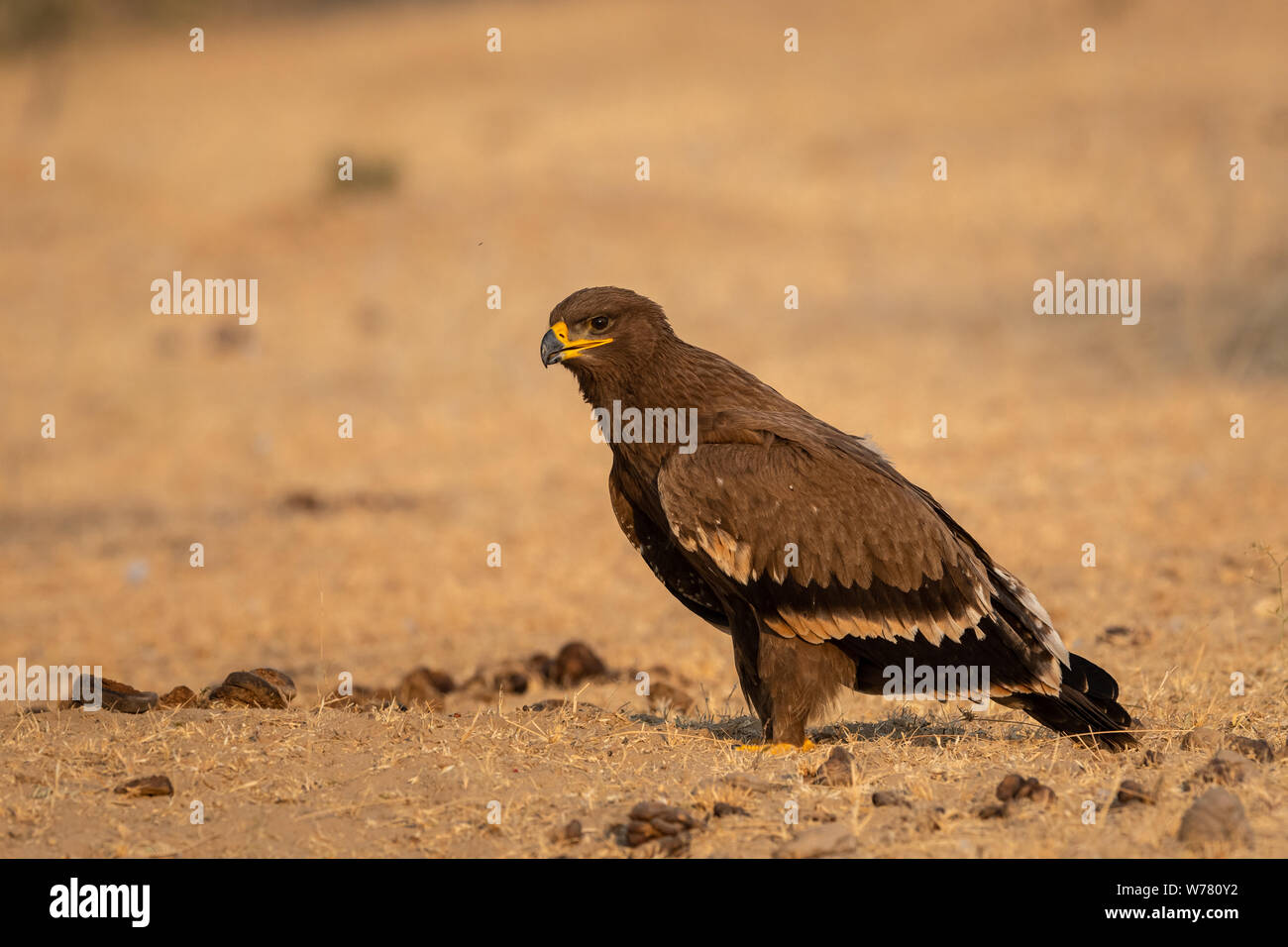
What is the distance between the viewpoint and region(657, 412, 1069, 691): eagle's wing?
20.1 ft

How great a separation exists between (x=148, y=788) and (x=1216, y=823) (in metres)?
3.74

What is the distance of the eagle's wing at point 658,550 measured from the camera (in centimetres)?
678

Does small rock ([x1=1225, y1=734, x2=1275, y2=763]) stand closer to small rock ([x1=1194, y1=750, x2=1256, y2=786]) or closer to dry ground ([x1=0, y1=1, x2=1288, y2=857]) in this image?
dry ground ([x1=0, y1=1, x2=1288, y2=857])

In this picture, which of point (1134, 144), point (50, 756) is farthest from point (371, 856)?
point (1134, 144)

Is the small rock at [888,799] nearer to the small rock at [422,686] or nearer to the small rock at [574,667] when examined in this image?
the small rock at [422,686]

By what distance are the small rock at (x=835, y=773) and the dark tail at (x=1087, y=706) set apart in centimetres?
94

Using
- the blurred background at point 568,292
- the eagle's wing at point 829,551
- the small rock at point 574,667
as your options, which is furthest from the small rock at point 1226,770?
the small rock at point 574,667

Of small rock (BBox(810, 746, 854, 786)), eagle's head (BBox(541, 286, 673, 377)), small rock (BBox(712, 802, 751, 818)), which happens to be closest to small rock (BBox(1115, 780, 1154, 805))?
small rock (BBox(810, 746, 854, 786))

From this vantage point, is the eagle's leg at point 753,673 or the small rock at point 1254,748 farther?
the eagle's leg at point 753,673

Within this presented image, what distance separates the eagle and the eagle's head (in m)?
0.21

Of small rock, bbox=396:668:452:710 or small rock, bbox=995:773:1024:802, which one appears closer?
small rock, bbox=995:773:1024:802

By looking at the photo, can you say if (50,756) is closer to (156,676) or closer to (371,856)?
(371,856)

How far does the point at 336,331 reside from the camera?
21.8m
